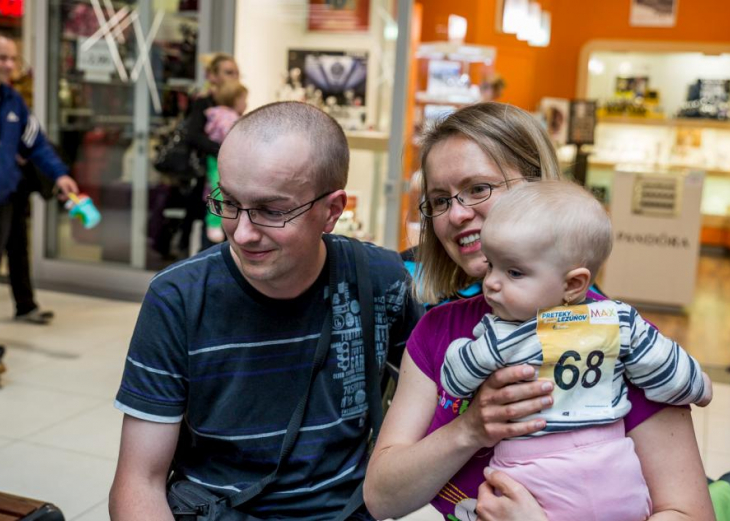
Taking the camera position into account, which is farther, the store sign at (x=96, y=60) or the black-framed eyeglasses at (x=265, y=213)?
the store sign at (x=96, y=60)

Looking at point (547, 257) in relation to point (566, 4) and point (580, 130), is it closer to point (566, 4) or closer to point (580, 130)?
point (580, 130)

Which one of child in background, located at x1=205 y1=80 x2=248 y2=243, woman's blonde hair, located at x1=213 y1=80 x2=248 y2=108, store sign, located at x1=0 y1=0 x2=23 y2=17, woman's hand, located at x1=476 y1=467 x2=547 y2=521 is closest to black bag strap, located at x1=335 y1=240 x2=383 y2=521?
woman's hand, located at x1=476 y1=467 x2=547 y2=521

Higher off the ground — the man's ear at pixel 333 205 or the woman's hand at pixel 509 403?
the man's ear at pixel 333 205

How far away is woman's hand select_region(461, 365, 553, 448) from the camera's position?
1198 millimetres

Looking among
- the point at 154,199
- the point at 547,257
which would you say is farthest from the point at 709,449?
the point at 154,199

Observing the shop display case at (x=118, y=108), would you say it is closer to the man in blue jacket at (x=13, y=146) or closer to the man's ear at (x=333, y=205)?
the man in blue jacket at (x=13, y=146)

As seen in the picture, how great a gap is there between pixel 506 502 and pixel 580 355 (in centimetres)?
23

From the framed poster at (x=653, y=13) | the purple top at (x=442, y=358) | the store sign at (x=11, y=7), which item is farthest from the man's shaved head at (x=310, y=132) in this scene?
the framed poster at (x=653, y=13)

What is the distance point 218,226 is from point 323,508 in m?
3.95

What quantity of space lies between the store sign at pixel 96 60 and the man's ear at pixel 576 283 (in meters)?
6.19

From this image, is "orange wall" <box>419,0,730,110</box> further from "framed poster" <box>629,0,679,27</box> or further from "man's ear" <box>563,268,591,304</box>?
"man's ear" <box>563,268,591,304</box>

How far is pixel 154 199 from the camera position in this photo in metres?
6.81

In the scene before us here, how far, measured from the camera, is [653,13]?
38.1ft

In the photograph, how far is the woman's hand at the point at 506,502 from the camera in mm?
1211
